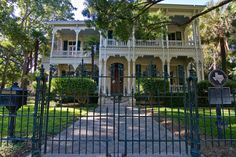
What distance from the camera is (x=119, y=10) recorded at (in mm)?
9750

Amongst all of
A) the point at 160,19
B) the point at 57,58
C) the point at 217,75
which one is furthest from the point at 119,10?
the point at 57,58

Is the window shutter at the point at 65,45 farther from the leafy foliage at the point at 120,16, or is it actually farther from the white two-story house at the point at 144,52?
the leafy foliage at the point at 120,16

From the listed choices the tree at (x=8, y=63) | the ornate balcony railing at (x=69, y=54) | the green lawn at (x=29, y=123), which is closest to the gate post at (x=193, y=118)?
the green lawn at (x=29, y=123)

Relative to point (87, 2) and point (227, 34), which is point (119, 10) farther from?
point (227, 34)

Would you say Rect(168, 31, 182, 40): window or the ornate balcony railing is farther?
Rect(168, 31, 182, 40): window

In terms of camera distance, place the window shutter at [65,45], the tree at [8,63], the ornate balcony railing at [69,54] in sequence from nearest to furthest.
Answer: the ornate balcony railing at [69,54], the window shutter at [65,45], the tree at [8,63]

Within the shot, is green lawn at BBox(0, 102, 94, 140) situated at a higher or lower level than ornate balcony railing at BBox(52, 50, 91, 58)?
lower

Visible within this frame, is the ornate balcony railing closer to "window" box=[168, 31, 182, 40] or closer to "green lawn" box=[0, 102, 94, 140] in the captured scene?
"window" box=[168, 31, 182, 40]

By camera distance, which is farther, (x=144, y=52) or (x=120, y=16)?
(x=144, y=52)

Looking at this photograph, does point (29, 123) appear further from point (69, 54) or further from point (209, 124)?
point (69, 54)

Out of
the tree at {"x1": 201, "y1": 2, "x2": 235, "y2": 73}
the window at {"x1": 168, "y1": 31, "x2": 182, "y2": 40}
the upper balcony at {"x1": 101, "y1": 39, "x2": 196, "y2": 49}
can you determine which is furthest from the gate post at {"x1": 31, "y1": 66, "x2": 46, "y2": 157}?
the window at {"x1": 168, "y1": 31, "x2": 182, "y2": 40}

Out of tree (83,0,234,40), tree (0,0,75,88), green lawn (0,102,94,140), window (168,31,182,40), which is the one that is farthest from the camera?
window (168,31,182,40)

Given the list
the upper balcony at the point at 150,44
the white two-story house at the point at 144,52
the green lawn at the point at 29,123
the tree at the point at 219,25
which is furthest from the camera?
the tree at the point at 219,25

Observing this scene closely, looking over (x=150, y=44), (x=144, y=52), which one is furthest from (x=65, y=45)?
A: (x=150, y=44)
